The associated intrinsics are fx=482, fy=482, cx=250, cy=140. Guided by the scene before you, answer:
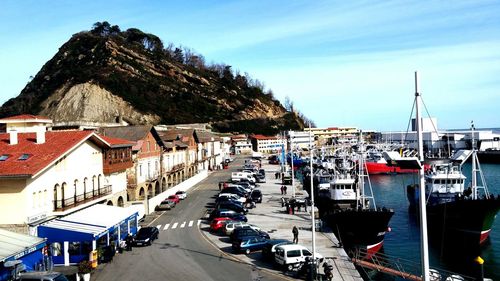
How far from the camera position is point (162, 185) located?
65.2 meters

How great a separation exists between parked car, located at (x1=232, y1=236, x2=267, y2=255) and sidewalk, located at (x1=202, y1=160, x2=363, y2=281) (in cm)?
33

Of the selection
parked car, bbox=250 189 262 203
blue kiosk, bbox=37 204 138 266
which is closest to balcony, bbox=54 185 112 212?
blue kiosk, bbox=37 204 138 266

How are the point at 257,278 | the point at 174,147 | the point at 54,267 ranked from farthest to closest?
the point at 174,147, the point at 54,267, the point at 257,278

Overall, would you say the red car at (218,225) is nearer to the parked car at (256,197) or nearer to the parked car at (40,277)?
the parked car at (256,197)

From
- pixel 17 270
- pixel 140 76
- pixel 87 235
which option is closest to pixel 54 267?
pixel 87 235

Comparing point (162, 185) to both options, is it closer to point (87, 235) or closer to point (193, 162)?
point (193, 162)

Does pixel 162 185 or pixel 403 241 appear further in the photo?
pixel 162 185

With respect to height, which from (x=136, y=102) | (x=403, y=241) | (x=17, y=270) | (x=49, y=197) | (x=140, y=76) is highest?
(x=140, y=76)

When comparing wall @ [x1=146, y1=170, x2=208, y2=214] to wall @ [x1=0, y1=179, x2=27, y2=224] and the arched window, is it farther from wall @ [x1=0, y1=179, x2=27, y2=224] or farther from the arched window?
wall @ [x1=0, y1=179, x2=27, y2=224]

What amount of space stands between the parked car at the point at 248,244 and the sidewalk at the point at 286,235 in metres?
0.33

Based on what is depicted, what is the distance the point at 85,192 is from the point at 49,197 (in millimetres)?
5032

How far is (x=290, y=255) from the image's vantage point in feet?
87.4

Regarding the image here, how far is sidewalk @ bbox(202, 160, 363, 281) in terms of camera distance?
89.1 ft

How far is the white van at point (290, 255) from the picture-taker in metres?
26.4
